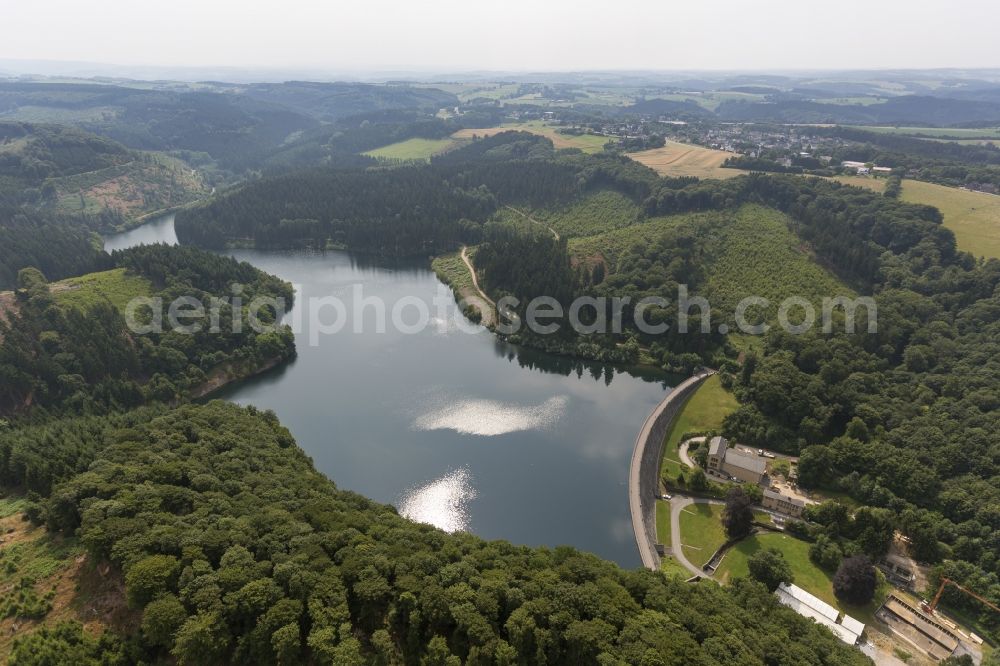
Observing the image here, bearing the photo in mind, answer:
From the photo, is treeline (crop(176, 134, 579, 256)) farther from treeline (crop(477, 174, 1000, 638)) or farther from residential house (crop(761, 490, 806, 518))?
residential house (crop(761, 490, 806, 518))

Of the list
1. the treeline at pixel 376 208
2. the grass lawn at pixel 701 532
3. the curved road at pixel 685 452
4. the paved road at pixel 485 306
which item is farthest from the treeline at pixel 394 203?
the grass lawn at pixel 701 532

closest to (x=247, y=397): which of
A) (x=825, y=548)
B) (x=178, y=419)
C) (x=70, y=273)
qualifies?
(x=178, y=419)

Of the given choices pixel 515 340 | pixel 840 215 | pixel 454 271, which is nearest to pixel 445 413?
pixel 515 340

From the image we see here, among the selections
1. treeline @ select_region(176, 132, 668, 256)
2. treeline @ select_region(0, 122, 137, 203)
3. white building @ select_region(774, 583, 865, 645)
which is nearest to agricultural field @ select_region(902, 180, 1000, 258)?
treeline @ select_region(176, 132, 668, 256)

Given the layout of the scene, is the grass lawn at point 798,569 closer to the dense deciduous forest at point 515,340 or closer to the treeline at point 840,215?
the dense deciduous forest at point 515,340

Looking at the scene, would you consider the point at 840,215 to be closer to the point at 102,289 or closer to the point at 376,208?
the point at 376,208

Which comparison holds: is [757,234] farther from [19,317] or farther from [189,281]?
[19,317]
